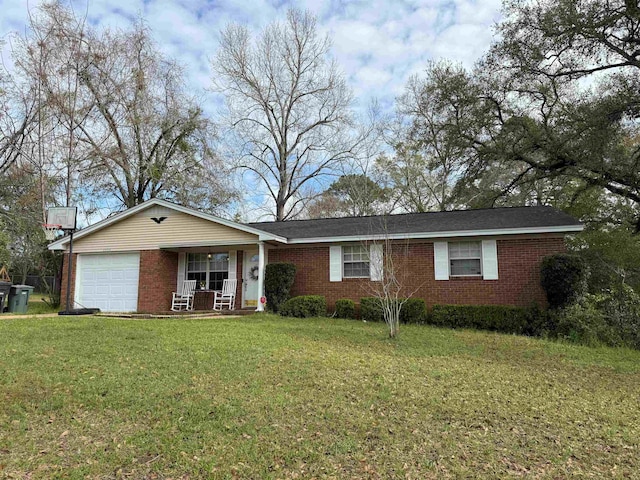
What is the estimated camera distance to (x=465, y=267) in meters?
12.5

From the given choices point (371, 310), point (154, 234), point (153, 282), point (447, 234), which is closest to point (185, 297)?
point (153, 282)

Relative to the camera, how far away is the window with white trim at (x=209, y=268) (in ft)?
48.7

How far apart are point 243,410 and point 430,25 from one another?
1182cm

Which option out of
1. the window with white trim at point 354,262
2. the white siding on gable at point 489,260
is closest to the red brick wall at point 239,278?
the window with white trim at point 354,262

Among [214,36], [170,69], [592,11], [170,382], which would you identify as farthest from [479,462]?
[214,36]

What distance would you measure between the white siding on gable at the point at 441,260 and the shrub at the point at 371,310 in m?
1.99

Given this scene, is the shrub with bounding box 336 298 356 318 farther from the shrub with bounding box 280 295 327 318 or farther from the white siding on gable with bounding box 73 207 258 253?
the white siding on gable with bounding box 73 207 258 253

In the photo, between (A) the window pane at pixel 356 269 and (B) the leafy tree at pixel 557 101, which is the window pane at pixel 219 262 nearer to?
(A) the window pane at pixel 356 269

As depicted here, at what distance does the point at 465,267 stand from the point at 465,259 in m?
0.23

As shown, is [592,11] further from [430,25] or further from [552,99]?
[430,25]

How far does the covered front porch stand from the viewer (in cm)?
1429

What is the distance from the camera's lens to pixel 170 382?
17.7ft

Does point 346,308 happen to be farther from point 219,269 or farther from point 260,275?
point 219,269

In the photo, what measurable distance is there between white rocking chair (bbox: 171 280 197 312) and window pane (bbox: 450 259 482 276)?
8518 mm
